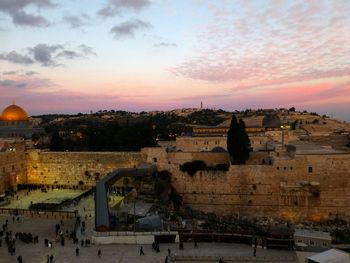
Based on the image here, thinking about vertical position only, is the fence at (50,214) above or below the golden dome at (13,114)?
below

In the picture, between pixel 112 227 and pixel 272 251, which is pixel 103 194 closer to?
pixel 112 227

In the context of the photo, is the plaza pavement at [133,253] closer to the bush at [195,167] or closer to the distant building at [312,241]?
the distant building at [312,241]

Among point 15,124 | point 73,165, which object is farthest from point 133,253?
point 15,124

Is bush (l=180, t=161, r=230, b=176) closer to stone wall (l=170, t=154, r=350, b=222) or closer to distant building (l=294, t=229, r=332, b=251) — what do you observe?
stone wall (l=170, t=154, r=350, b=222)

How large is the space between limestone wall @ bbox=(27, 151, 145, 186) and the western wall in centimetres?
199

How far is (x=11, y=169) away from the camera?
3319 centimetres

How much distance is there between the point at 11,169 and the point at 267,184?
59.2 ft

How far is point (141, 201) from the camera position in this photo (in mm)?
27328

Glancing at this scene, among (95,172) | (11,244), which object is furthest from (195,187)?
(11,244)

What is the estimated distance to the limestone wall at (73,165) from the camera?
33.9 meters

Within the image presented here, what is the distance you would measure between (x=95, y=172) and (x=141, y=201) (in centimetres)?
811

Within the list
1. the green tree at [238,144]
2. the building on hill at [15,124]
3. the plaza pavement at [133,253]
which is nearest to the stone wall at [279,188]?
the green tree at [238,144]

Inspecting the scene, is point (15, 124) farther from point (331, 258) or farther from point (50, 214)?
point (331, 258)

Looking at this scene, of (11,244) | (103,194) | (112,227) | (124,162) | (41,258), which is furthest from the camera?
(124,162)
